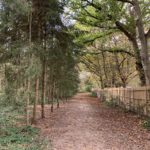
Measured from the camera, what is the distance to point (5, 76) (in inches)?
434

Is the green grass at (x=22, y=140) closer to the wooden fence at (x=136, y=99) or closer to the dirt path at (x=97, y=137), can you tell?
the dirt path at (x=97, y=137)

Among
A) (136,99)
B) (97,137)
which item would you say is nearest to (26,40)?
(97,137)

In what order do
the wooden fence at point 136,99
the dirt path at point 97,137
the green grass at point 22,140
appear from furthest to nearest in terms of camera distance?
the wooden fence at point 136,99, the dirt path at point 97,137, the green grass at point 22,140

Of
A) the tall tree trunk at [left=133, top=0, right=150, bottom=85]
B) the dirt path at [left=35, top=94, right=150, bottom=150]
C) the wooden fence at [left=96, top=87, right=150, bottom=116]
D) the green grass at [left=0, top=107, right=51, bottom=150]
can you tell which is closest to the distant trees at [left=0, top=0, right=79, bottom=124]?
the green grass at [left=0, top=107, right=51, bottom=150]

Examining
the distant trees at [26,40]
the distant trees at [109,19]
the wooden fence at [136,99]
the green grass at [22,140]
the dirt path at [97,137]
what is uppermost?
the distant trees at [109,19]

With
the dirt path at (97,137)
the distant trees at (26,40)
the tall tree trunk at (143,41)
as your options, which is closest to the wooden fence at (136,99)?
the tall tree trunk at (143,41)

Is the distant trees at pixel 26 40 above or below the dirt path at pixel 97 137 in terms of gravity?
above

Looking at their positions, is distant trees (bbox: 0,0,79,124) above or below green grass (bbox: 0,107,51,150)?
above

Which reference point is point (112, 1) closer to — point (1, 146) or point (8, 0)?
point (8, 0)

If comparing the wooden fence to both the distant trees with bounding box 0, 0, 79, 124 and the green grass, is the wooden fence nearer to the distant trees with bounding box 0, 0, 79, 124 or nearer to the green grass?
the distant trees with bounding box 0, 0, 79, 124

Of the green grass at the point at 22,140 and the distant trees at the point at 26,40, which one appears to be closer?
the green grass at the point at 22,140

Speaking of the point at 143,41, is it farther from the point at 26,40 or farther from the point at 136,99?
the point at 26,40

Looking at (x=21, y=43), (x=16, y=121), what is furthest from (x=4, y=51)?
(x=16, y=121)

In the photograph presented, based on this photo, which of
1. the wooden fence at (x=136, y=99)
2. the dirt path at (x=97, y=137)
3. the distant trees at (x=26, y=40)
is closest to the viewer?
the dirt path at (x=97, y=137)
